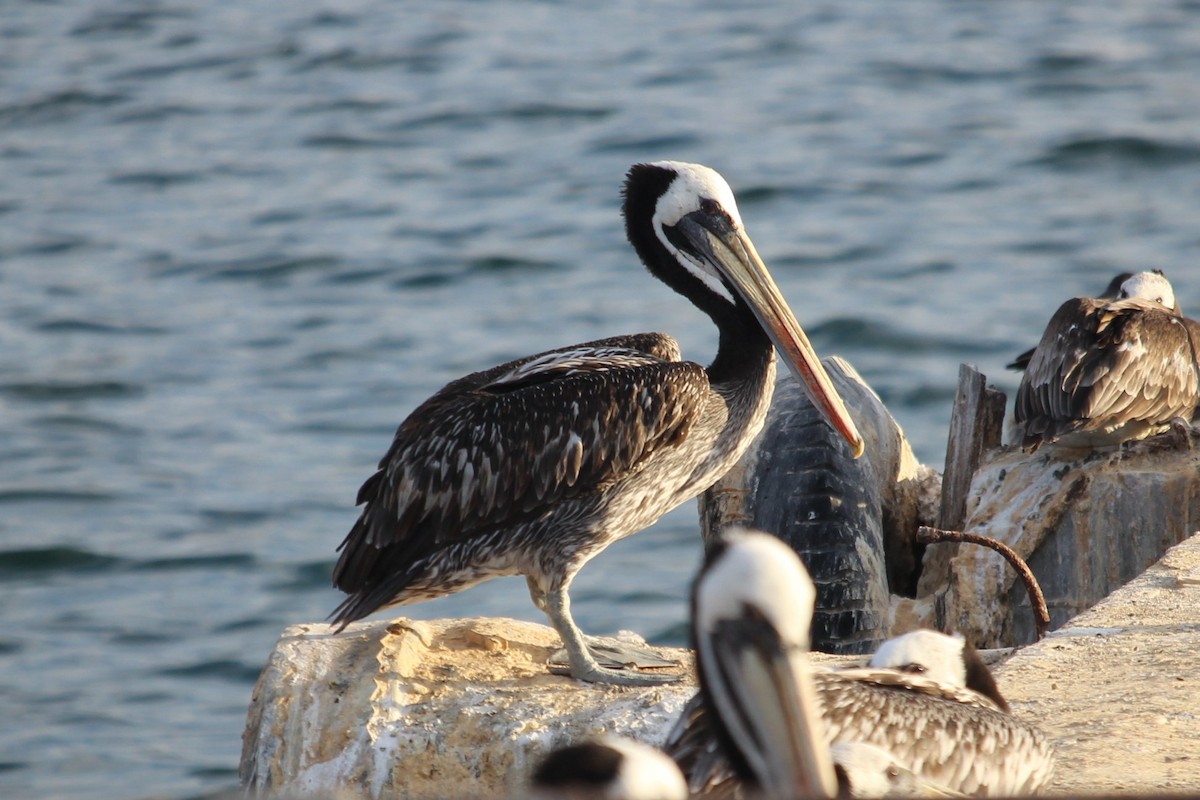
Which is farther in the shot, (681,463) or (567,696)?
(681,463)

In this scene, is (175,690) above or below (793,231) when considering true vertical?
below

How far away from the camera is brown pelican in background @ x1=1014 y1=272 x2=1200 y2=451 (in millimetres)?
6520

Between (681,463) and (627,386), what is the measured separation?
0.32 m

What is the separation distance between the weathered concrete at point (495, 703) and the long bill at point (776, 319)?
0.91 metres

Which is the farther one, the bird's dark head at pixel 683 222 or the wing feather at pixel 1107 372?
the wing feather at pixel 1107 372

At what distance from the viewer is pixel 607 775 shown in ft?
9.38

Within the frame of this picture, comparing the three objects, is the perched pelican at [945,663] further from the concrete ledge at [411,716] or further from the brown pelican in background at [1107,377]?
the brown pelican in background at [1107,377]

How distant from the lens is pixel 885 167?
54.4 feet

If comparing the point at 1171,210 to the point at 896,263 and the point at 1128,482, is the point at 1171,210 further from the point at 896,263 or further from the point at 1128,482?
the point at 1128,482

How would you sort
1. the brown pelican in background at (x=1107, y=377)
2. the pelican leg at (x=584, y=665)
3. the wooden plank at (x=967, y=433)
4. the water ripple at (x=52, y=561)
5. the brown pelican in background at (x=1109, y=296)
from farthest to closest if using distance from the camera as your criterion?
the water ripple at (x=52, y=561)
the brown pelican in background at (x=1109, y=296)
the wooden plank at (x=967, y=433)
the brown pelican in background at (x=1107, y=377)
the pelican leg at (x=584, y=665)

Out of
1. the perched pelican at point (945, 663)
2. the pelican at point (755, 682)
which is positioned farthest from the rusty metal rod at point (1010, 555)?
the pelican at point (755, 682)

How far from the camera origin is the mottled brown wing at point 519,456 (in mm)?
5480

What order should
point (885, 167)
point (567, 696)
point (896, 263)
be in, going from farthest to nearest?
1. point (885, 167)
2. point (896, 263)
3. point (567, 696)

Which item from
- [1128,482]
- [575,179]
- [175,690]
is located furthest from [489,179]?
[1128,482]
